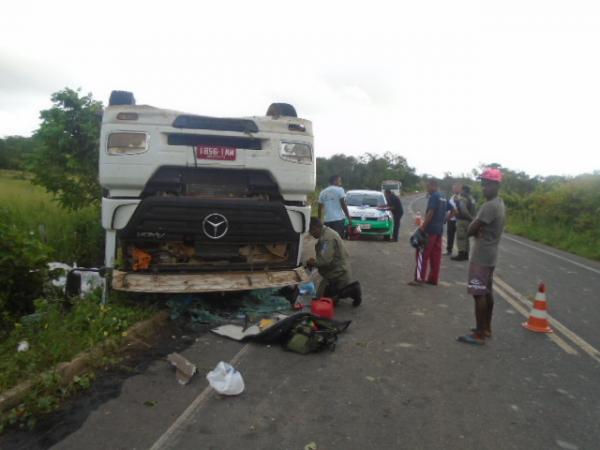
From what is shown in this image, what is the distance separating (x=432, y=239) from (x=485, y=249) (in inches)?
110

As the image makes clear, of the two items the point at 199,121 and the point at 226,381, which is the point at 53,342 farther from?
the point at 199,121

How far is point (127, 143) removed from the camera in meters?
4.97

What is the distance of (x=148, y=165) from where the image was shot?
16.4 ft

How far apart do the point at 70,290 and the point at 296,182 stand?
2.87 m

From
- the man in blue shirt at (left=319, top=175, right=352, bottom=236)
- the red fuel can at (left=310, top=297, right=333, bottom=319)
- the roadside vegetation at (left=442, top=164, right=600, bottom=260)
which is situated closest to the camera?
the red fuel can at (left=310, top=297, right=333, bottom=319)

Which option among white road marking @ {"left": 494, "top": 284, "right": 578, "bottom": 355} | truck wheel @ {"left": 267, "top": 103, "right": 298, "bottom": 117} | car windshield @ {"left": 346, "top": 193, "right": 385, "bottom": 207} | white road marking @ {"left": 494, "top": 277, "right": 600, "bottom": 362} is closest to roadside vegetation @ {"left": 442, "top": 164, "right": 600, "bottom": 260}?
car windshield @ {"left": 346, "top": 193, "right": 385, "bottom": 207}

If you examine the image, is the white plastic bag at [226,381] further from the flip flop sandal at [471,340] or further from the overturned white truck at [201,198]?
the flip flop sandal at [471,340]

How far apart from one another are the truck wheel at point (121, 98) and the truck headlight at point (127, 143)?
2.29ft

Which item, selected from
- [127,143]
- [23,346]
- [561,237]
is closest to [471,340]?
[127,143]

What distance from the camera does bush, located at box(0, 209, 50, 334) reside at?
4.99 meters

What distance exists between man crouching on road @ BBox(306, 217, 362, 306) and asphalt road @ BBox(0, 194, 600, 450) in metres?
0.29

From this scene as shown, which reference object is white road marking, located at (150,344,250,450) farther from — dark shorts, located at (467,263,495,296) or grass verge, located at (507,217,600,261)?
grass verge, located at (507,217,600,261)

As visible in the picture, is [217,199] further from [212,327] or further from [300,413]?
[300,413]

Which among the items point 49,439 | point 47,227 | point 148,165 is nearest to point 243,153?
point 148,165
